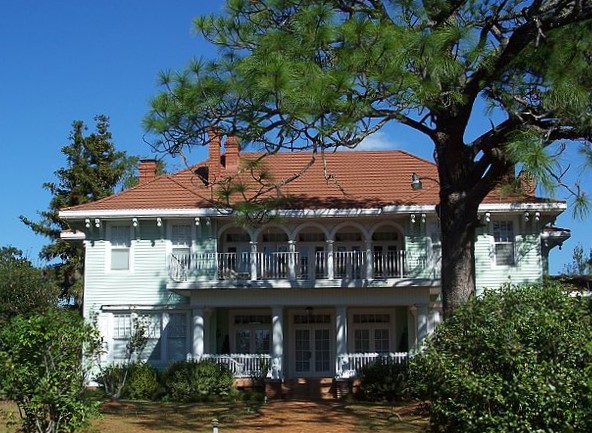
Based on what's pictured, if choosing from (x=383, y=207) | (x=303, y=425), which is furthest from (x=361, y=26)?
(x=383, y=207)

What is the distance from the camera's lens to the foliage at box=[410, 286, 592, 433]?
30.1 feet

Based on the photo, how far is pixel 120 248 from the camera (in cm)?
2786

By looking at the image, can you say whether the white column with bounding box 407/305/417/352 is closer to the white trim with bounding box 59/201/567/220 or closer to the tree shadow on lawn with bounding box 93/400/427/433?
the white trim with bounding box 59/201/567/220

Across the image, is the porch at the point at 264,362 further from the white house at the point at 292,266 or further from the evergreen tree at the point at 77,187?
the evergreen tree at the point at 77,187

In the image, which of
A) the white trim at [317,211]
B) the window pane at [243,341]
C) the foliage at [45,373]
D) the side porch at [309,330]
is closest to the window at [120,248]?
the white trim at [317,211]

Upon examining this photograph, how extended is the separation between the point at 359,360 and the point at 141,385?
6535 mm

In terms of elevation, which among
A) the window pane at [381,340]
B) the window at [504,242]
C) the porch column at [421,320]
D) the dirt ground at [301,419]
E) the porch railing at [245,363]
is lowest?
the dirt ground at [301,419]

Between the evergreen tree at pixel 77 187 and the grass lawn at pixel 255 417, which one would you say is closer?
the grass lawn at pixel 255 417

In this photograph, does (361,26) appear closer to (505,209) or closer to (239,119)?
(239,119)

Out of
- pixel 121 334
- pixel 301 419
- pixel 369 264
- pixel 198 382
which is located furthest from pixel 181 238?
pixel 301 419

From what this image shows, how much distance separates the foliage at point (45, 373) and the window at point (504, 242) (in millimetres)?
18428

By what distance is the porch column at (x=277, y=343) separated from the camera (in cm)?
2541

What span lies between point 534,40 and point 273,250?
52.4 ft

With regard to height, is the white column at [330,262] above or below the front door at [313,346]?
above
